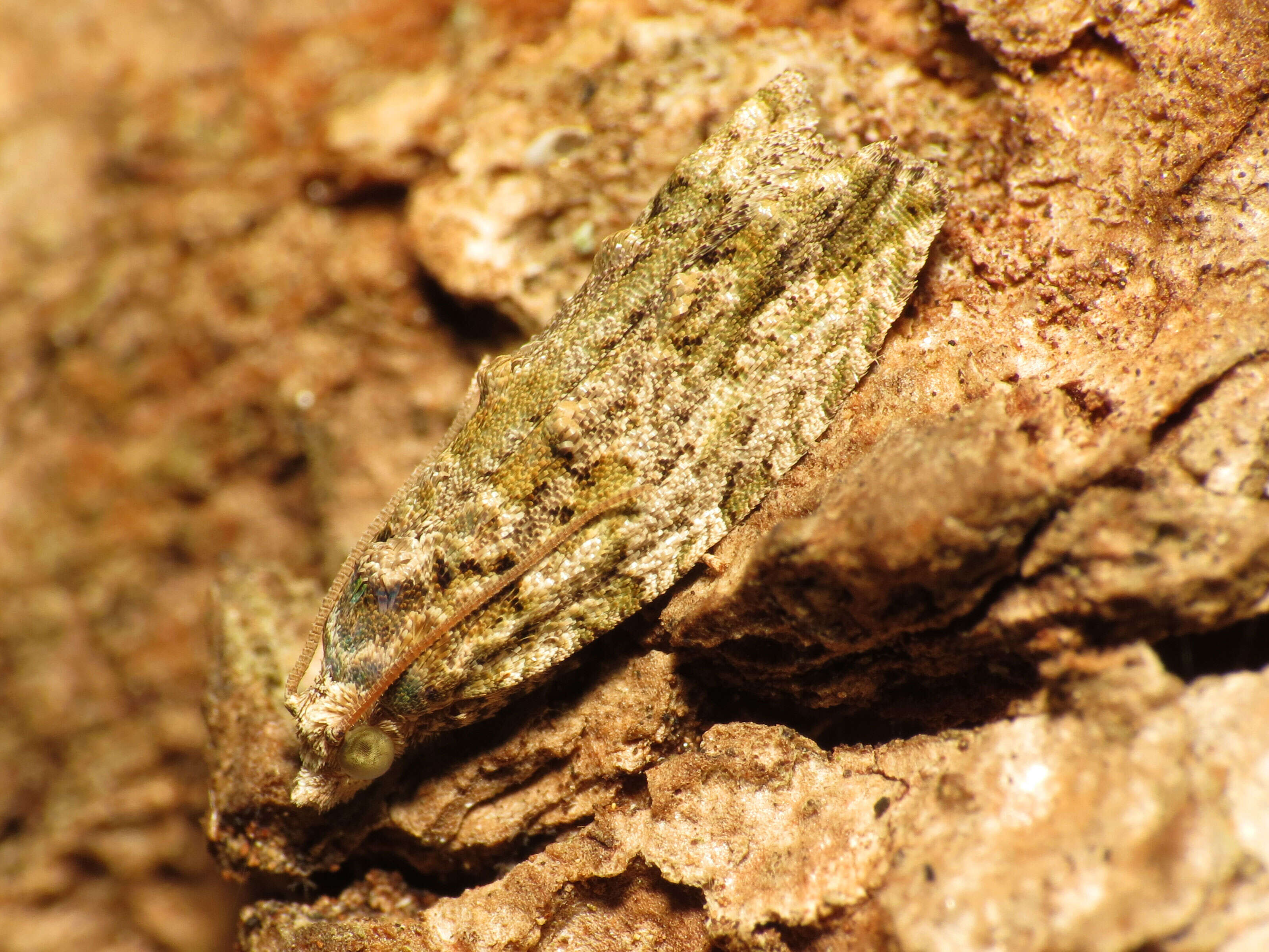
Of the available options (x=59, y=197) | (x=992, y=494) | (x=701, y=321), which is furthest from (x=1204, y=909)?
(x=59, y=197)

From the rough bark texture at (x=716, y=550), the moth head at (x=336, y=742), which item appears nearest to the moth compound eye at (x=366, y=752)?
the moth head at (x=336, y=742)

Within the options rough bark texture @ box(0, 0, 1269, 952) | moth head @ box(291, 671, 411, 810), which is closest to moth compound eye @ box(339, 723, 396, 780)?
moth head @ box(291, 671, 411, 810)

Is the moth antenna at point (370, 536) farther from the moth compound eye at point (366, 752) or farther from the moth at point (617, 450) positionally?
the moth compound eye at point (366, 752)

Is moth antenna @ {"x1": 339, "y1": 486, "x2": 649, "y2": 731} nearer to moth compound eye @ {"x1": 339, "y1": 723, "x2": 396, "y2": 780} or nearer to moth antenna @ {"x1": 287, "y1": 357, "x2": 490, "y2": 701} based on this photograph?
moth compound eye @ {"x1": 339, "y1": 723, "x2": 396, "y2": 780}

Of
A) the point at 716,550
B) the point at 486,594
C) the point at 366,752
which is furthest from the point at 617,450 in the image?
the point at 366,752

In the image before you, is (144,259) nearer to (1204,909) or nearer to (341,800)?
(341,800)

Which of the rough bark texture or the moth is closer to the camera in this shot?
the rough bark texture

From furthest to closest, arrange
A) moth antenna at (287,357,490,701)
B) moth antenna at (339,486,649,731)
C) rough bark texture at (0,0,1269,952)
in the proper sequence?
moth antenna at (287,357,490,701)
moth antenna at (339,486,649,731)
rough bark texture at (0,0,1269,952)
